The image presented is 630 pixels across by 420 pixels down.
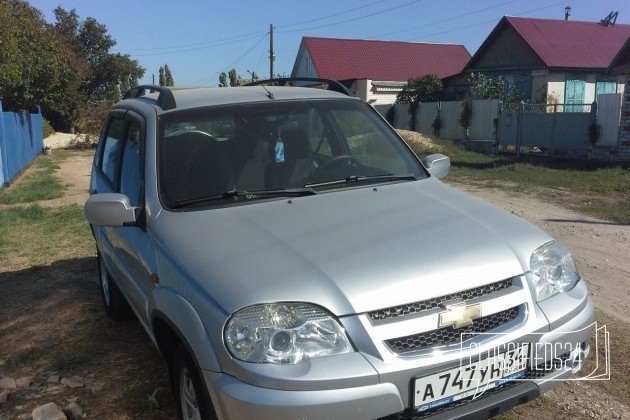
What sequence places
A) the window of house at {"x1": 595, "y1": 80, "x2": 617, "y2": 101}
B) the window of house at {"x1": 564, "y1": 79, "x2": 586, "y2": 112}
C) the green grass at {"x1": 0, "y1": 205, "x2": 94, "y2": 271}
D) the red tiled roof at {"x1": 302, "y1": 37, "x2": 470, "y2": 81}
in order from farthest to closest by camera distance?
the red tiled roof at {"x1": 302, "y1": 37, "x2": 470, "y2": 81}, the window of house at {"x1": 595, "y1": 80, "x2": 617, "y2": 101}, the window of house at {"x1": 564, "y1": 79, "x2": 586, "y2": 112}, the green grass at {"x1": 0, "y1": 205, "x2": 94, "y2": 271}

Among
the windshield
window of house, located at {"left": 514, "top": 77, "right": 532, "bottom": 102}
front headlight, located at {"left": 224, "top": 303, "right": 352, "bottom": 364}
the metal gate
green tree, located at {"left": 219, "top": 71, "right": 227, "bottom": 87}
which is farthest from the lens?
green tree, located at {"left": 219, "top": 71, "right": 227, "bottom": 87}

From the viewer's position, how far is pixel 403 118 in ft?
94.4

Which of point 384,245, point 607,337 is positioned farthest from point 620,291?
point 384,245

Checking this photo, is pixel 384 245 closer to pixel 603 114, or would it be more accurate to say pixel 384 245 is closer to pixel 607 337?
pixel 607 337

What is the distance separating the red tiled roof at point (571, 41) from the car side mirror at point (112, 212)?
25.4 metres

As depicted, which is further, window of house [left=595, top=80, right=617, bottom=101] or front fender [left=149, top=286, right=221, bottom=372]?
window of house [left=595, top=80, right=617, bottom=101]

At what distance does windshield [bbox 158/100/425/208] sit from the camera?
11.0 feet

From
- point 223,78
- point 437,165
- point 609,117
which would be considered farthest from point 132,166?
point 223,78

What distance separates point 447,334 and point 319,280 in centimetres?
56

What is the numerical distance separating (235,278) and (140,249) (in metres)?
1.04

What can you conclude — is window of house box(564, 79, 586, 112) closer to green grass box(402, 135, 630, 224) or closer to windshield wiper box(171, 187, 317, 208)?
green grass box(402, 135, 630, 224)

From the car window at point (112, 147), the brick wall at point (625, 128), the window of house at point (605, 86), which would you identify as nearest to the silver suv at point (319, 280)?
the car window at point (112, 147)

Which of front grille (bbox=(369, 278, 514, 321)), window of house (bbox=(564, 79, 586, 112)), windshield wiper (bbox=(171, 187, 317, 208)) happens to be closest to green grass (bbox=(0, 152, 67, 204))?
windshield wiper (bbox=(171, 187, 317, 208))

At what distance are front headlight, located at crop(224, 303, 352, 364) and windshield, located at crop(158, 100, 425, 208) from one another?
1.07 m
